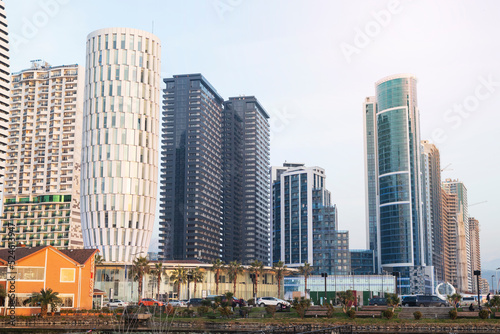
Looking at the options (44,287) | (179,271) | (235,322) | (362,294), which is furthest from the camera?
(179,271)

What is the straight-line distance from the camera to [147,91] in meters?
167

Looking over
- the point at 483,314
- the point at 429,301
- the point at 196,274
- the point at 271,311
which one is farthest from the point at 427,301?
the point at 196,274

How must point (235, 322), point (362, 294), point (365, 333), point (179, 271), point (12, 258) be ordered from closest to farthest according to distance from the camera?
point (365, 333) < point (235, 322) < point (12, 258) < point (362, 294) < point (179, 271)

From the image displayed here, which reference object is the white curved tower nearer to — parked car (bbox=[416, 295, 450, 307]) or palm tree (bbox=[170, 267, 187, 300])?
palm tree (bbox=[170, 267, 187, 300])

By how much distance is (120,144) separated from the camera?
161 meters

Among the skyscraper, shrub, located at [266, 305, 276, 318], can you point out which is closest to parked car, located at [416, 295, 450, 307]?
shrub, located at [266, 305, 276, 318]

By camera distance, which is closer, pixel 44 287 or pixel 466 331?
pixel 466 331

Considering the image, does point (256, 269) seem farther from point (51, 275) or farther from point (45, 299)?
point (45, 299)

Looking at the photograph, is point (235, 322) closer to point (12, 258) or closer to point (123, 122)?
point (12, 258)

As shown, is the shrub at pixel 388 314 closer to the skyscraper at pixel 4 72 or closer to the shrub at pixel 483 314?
the shrub at pixel 483 314

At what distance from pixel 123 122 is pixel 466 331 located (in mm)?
119642

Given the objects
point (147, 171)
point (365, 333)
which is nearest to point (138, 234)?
point (147, 171)

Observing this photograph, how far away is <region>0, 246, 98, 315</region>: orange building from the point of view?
77.7 metres

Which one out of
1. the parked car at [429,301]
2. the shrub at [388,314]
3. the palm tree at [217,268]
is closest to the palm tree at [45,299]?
the shrub at [388,314]
